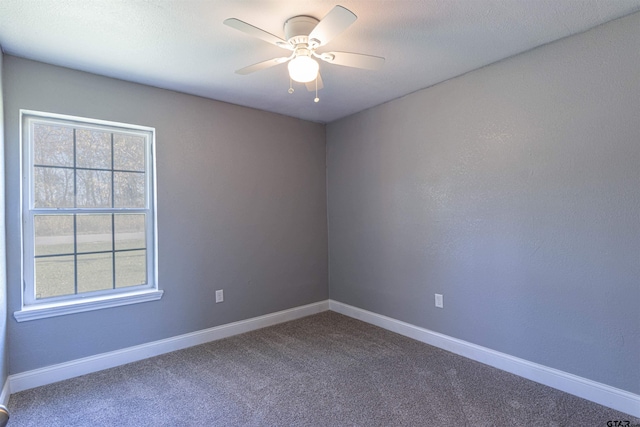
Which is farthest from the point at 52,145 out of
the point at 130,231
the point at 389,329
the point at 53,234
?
the point at 389,329

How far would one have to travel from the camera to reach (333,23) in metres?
1.64

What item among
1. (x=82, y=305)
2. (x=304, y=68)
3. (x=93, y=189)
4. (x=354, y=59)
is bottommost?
(x=82, y=305)

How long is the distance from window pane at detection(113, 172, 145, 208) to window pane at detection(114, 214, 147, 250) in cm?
11

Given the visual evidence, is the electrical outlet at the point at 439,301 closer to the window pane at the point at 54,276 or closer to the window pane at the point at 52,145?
the window pane at the point at 54,276

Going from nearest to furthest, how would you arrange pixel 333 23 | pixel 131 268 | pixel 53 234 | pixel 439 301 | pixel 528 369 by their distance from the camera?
pixel 333 23 → pixel 528 369 → pixel 53 234 → pixel 131 268 → pixel 439 301

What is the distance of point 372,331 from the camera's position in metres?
3.42

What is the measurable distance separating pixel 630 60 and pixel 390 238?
2.18 metres

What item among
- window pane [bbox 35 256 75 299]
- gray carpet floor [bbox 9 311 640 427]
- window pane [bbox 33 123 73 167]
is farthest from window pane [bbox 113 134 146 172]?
gray carpet floor [bbox 9 311 640 427]

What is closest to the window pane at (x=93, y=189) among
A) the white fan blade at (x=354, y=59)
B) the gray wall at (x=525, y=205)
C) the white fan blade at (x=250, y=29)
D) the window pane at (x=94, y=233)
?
the window pane at (x=94, y=233)

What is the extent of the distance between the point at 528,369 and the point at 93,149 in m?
3.76

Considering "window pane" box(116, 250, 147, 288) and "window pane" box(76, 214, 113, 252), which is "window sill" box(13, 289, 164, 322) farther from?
"window pane" box(76, 214, 113, 252)

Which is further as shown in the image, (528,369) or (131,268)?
(131,268)

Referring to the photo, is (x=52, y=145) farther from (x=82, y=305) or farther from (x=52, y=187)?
(x=82, y=305)

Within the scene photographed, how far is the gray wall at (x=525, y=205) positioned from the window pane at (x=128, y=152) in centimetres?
224
